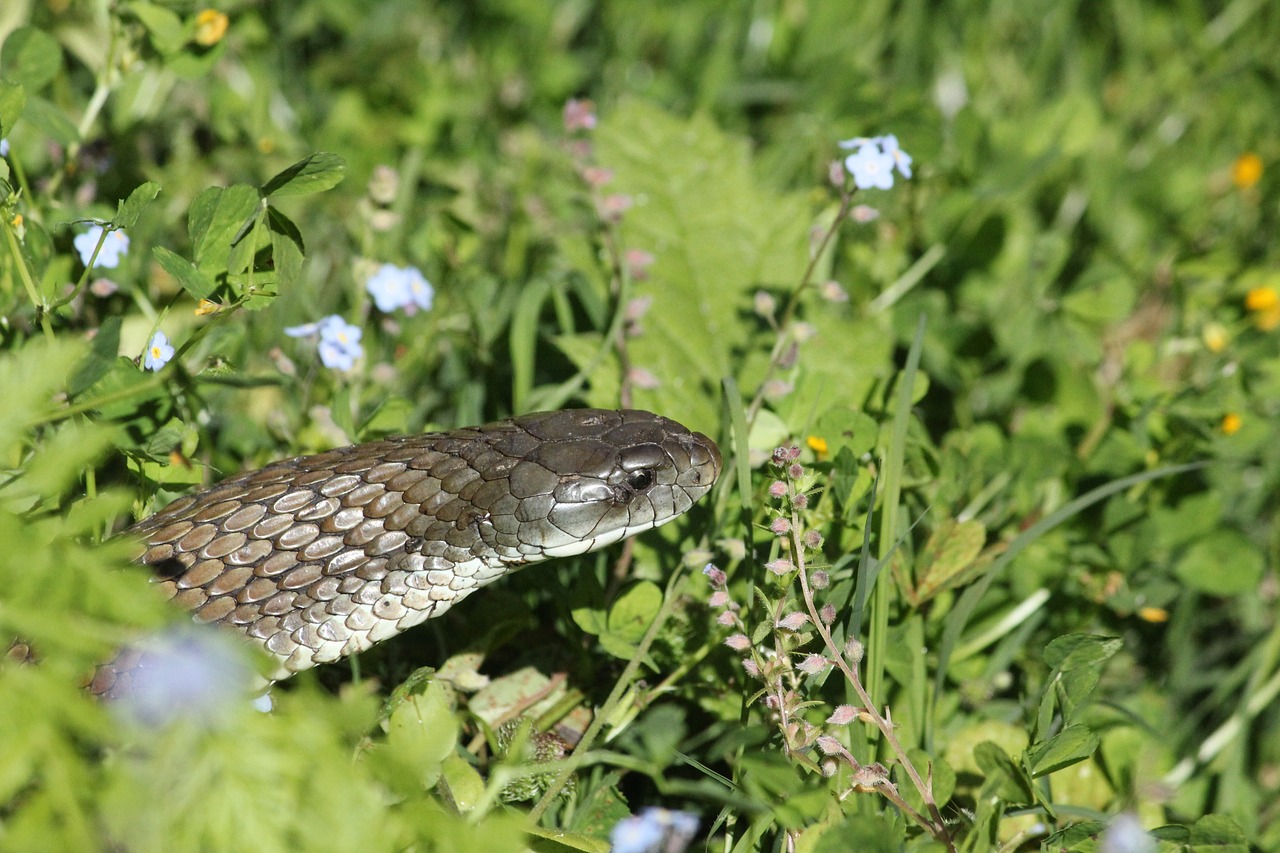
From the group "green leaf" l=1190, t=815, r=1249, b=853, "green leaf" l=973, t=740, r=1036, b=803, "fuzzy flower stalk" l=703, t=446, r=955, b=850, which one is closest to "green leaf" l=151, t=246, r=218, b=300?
"fuzzy flower stalk" l=703, t=446, r=955, b=850

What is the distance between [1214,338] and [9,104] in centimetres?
403

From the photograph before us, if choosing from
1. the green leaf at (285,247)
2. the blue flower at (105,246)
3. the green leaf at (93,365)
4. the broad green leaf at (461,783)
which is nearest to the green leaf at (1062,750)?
the broad green leaf at (461,783)

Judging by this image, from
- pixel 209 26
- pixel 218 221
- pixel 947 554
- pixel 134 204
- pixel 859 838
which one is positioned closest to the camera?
pixel 859 838

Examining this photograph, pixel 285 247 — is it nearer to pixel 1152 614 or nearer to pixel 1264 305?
pixel 1152 614

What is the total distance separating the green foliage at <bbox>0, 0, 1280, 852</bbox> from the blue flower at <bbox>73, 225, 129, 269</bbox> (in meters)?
0.14

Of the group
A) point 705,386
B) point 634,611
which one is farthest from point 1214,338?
point 634,611

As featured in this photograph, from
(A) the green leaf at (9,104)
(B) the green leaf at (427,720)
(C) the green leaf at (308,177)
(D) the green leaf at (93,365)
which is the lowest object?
(B) the green leaf at (427,720)

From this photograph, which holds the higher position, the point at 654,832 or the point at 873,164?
the point at 873,164

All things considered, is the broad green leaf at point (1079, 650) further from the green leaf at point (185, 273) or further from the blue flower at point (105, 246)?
the blue flower at point (105, 246)

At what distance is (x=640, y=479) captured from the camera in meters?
2.90

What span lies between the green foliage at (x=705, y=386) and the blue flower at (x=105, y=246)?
14cm

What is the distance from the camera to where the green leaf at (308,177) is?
283 centimetres

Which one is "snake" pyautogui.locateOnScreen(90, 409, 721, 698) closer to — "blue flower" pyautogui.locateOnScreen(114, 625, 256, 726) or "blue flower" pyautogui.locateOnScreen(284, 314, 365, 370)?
"blue flower" pyautogui.locateOnScreen(284, 314, 365, 370)

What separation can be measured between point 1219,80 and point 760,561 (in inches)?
161
